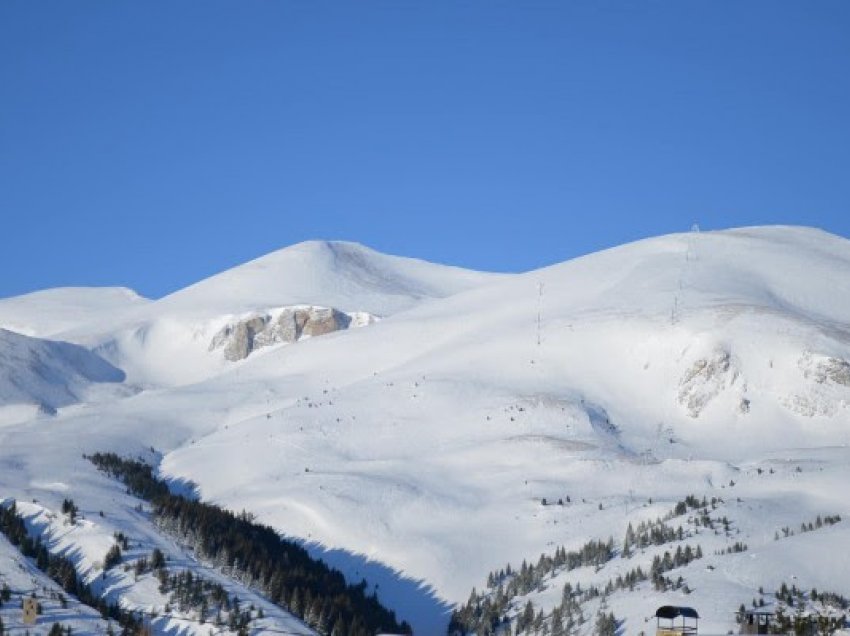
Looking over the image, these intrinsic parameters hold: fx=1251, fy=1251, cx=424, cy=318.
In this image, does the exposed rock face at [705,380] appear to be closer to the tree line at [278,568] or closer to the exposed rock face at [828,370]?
the exposed rock face at [828,370]

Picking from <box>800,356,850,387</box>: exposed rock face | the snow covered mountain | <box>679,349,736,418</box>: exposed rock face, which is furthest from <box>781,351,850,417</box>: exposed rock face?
<box>679,349,736,418</box>: exposed rock face

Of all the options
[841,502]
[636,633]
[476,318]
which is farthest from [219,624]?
[476,318]

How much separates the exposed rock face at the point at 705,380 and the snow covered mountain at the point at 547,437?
0.76 feet

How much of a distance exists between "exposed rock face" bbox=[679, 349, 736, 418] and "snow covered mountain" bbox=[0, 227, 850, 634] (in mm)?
231

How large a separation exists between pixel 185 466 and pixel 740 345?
6344cm

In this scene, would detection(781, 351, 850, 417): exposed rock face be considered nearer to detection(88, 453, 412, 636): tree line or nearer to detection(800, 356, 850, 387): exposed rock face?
detection(800, 356, 850, 387): exposed rock face

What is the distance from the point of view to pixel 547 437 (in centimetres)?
12306

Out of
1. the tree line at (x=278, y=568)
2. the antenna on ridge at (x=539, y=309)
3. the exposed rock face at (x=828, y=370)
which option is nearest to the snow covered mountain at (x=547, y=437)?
the exposed rock face at (x=828, y=370)

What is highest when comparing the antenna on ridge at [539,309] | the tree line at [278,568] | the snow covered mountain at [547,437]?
the antenna on ridge at [539,309]

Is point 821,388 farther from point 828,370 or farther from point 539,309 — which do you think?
point 539,309

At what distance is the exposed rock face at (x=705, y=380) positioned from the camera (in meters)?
136

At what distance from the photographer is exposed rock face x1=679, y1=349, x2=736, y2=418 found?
136m

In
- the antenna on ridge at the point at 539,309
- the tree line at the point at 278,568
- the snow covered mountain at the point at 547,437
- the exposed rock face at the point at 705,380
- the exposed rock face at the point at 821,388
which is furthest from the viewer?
the antenna on ridge at the point at 539,309

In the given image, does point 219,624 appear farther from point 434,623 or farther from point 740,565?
point 740,565
